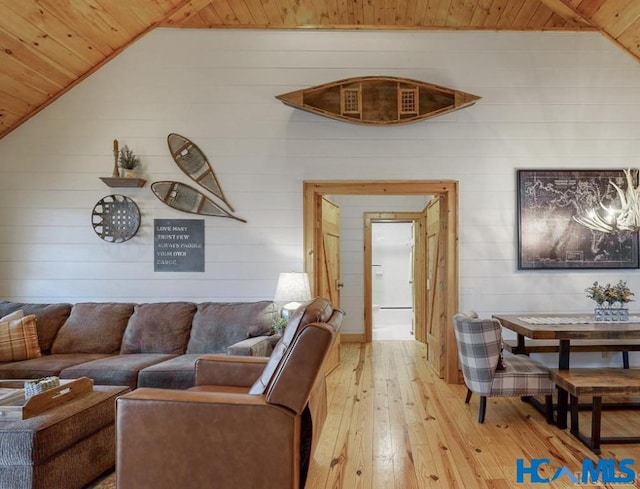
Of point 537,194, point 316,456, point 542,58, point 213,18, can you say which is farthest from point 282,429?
point 542,58

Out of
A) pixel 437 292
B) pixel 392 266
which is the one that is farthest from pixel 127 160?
pixel 392 266

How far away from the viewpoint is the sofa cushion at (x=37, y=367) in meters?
2.97

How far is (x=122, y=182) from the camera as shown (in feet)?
13.1

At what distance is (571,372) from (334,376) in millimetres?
2250

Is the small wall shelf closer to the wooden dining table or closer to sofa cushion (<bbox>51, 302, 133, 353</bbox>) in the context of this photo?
sofa cushion (<bbox>51, 302, 133, 353</bbox>)

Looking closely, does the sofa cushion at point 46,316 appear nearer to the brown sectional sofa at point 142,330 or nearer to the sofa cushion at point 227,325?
the brown sectional sofa at point 142,330

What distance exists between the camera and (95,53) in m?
3.93

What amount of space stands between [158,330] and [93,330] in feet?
1.92

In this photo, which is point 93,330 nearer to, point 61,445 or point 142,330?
point 142,330

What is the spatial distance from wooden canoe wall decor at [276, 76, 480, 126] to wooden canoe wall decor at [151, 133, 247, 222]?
109cm

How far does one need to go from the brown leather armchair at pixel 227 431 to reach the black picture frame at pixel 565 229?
3.13 meters

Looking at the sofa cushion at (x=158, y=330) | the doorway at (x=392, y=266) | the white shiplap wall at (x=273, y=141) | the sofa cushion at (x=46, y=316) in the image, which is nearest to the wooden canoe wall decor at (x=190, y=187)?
the white shiplap wall at (x=273, y=141)

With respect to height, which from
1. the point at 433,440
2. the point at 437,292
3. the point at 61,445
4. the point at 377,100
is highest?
the point at 377,100

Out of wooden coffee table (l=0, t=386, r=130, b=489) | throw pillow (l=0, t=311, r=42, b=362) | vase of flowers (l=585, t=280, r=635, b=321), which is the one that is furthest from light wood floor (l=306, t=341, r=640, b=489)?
throw pillow (l=0, t=311, r=42, b=362)
